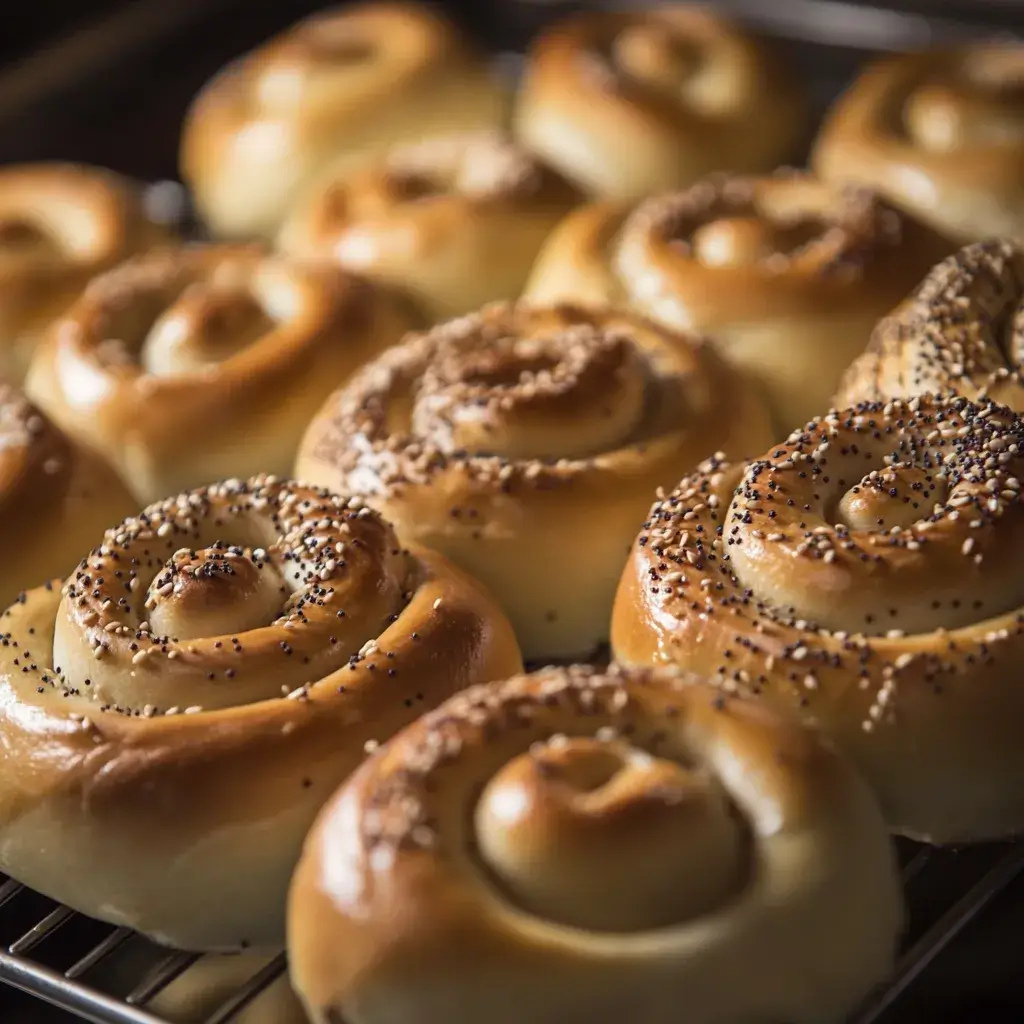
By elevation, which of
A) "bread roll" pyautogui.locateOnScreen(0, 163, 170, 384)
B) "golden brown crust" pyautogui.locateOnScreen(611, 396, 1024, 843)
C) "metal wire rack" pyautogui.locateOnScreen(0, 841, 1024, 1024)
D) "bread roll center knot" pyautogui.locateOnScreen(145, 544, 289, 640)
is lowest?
"metal wire rack" pyautogui.locateOnScreen(0, 841, 1024, 1024)

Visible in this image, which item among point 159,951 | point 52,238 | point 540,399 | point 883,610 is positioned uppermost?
point 52,238

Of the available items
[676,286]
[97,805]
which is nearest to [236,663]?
[97,805]

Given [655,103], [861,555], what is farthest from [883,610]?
[655,103]

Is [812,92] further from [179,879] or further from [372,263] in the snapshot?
[179,879]

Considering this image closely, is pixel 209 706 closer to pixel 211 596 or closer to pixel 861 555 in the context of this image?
pixel 211 596

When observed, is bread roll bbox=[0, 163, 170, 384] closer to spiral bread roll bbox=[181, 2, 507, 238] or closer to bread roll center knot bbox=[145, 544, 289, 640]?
spiral bread roll bbox=[181, 2, 507, 238]

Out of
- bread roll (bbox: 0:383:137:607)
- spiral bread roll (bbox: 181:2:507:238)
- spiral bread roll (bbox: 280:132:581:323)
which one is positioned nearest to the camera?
bread roll (bbox: 0:383:137:607)

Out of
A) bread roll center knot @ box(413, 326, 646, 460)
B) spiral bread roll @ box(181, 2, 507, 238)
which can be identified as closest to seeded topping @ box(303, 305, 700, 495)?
bread roll center knot @ box(413, 326, 646, 460)
